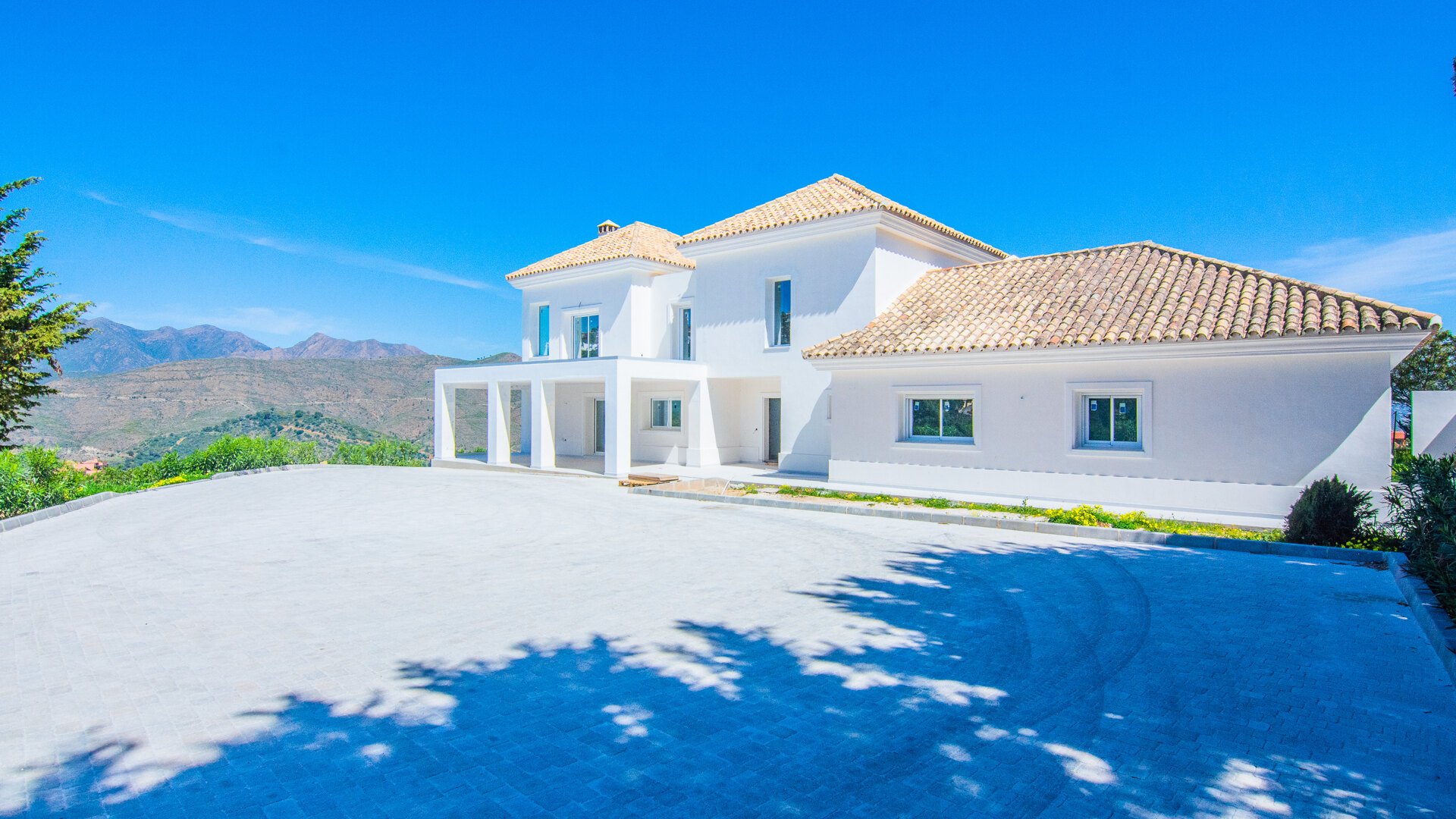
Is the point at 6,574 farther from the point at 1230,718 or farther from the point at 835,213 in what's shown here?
the point at 835,213

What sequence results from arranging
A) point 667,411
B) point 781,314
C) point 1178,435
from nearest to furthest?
point 1178,435 < point 781,314 < point 667,411

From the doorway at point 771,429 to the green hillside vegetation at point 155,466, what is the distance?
13.0 meters

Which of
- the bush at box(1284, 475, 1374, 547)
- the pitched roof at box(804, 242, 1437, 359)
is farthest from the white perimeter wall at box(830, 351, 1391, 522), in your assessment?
the bush at box(1284, 475, 1374, 547)

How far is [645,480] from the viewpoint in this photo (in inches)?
758

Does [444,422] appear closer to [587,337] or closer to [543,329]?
[543,329]

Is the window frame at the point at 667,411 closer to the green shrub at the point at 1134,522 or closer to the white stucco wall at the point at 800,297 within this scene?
the white stucco wall at the point at 800,297

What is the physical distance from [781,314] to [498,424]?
10384 millimetres

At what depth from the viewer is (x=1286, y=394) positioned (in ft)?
42.6

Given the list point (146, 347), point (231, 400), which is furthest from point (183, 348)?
point (231, 400)

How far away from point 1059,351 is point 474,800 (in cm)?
1405

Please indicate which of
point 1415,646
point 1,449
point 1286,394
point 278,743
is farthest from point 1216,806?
point 1,449

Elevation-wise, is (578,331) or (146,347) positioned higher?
(146,347)

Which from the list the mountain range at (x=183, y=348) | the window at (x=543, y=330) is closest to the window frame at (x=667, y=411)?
the window at (x=543, y=330)

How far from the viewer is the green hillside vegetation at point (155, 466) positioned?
50.2 ft
